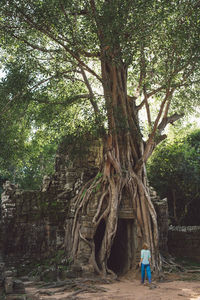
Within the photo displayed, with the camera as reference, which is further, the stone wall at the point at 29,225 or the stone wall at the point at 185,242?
the stone wall at the point at 185,242

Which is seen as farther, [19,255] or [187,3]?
[19,255]

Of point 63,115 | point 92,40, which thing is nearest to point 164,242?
point 63,115

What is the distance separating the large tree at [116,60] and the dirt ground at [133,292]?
1120 millimetres

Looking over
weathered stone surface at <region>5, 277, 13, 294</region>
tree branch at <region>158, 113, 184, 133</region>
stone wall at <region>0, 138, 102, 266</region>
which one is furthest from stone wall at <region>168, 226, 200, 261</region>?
weathered stone surface at <region>5, 277, 13, 294</region>

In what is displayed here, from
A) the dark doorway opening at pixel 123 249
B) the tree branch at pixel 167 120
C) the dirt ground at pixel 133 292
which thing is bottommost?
the dirt ground at pixel 133 292

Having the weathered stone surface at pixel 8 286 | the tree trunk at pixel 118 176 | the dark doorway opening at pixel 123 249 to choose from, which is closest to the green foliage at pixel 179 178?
the dark doorway opening at pixel 123 249

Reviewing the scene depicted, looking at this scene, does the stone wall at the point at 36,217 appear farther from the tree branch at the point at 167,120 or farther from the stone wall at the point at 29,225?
the tree branch at the point at 167,120

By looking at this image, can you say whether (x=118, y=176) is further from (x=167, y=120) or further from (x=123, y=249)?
(x=167, y=120)

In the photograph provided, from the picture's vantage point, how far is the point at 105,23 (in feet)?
27.9

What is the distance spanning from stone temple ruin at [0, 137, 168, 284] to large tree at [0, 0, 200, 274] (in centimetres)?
41

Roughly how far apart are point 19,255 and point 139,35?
7906 millimetres

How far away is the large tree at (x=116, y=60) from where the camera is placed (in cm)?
858

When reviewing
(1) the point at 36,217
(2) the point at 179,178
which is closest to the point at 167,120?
(2) the point at 179,178

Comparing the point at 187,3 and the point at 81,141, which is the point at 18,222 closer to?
the point at 81,141
